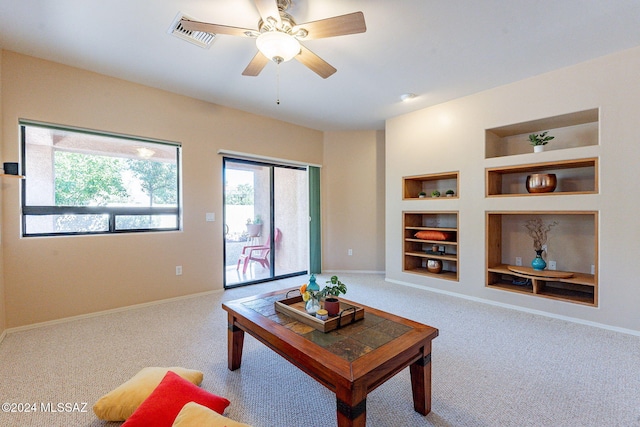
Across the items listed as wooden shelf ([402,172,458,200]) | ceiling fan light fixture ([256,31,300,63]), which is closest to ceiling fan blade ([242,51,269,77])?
ceiling fan light fixture ([256,31,300,63])

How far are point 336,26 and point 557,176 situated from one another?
334 cm

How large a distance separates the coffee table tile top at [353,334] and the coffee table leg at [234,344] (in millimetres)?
246

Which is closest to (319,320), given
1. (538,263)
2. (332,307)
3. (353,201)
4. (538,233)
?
(332,307)

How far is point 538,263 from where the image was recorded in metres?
Answer: 3.28

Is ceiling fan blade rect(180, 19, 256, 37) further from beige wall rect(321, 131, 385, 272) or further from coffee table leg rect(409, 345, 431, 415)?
beige wall rect(321, 131, 385, 272)

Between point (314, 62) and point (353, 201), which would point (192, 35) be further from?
point (353, 201)

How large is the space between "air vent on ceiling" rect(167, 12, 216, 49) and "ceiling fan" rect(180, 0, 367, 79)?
1.83ft

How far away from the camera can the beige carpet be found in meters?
1.57

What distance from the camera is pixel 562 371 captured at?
1.99 m

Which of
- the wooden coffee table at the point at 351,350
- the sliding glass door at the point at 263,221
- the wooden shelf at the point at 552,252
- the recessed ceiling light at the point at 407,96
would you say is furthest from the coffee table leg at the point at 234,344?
the recessed ceiling light at the point at 407,96

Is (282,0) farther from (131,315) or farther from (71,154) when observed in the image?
(131,315)

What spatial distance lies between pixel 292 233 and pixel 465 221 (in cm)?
286

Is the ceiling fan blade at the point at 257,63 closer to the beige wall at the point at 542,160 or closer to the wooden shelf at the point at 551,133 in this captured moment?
the beige wall at the point at 542,160

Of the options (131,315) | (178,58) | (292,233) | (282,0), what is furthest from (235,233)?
(282,0)
